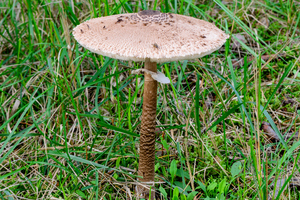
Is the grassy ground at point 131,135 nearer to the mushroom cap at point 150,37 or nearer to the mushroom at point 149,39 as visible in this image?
the mushroom at point 149,39

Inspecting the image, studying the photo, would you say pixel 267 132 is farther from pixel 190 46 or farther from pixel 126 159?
pixel 190 46

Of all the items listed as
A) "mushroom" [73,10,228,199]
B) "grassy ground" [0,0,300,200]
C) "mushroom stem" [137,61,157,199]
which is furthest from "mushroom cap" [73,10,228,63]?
"grassy ground" [0,0,300,200]

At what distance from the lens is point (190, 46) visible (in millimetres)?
1545

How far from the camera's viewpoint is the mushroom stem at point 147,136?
A: 6.40 feet

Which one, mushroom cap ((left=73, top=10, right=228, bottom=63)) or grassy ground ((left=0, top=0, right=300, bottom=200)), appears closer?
mushroom cap ((left=73, top=10, right=228, bottom=63))

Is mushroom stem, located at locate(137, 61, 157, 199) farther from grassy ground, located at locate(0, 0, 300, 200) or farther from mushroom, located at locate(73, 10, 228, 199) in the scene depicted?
grassy ground, located at locate(0, 0, 300, 200)

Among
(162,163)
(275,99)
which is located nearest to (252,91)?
(275,99)

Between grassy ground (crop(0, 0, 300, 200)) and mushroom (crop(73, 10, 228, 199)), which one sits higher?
mushroom (crop(73, 10, 228, 199))

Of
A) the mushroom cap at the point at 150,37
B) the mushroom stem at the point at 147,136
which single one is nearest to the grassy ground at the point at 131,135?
the mushroom stem at the point at 147,136

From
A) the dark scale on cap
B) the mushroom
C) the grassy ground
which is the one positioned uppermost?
the dark scale on cap

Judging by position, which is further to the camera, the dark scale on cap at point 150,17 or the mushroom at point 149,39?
the dark scale on cap at point 150,17

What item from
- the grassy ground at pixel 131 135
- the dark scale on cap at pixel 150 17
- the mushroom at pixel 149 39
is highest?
the dark scale on cap at pixel 150 17

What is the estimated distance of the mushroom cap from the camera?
1.48m

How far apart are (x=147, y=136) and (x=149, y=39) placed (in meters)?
0.83
